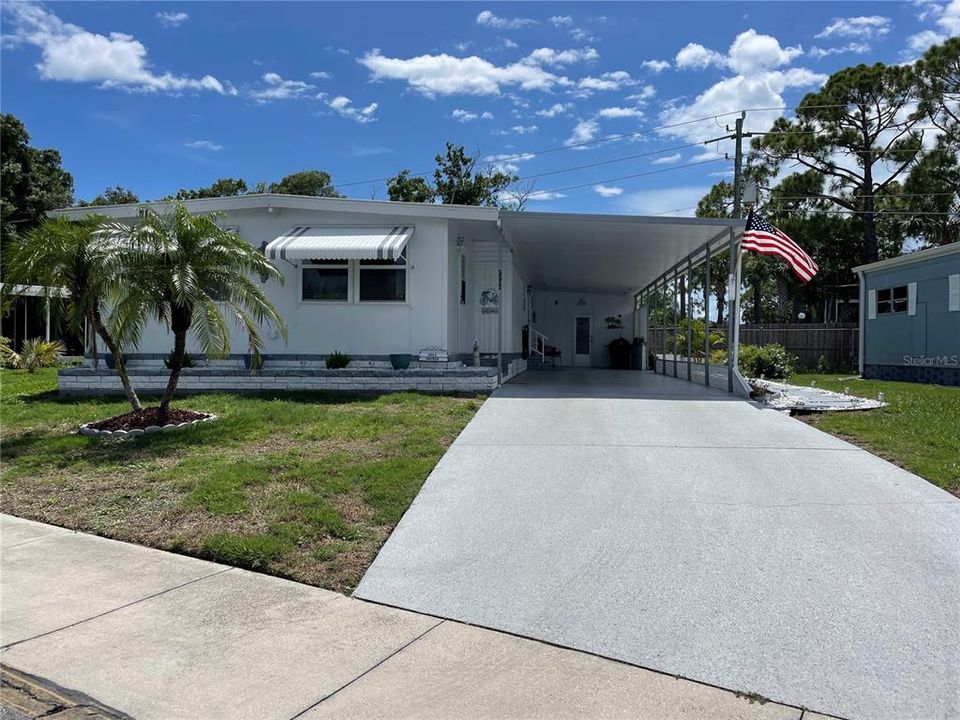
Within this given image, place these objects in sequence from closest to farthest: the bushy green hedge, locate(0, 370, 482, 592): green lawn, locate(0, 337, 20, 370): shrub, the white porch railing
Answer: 1. locate(0, 370, 482, 592): green lawn
2. the bushy green hedge
3. locate(0, 337, 20, 370): shrub
4. the white porch railing

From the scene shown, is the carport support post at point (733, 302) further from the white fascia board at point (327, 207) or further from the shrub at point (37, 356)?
the shrub at point (37, 356)

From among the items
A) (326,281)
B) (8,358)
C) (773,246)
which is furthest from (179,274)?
(8,358)

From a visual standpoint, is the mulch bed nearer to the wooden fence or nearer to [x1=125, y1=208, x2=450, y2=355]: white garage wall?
[x1=125, y1=208, x2=450, y2=355]: white garage wall

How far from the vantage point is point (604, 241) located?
13.7m

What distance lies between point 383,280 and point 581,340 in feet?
41.9

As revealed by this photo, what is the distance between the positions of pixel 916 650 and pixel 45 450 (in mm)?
8542

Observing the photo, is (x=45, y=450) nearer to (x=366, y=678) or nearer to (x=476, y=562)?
(x=476, y=562)

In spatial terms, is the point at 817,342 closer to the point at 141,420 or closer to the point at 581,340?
the point at 581,340

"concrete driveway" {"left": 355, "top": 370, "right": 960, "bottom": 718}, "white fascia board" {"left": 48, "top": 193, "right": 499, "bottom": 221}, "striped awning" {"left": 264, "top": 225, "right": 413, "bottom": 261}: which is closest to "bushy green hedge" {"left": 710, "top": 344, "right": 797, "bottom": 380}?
"white fascia board" {"left": 48, "top": 193, "right": 499, "bottom": 221}

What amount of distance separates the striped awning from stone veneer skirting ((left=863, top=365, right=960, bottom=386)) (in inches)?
527

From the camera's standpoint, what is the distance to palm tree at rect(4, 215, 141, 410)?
27.4 ft

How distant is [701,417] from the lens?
9.76 metres

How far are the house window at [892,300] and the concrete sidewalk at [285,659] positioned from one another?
19.0 meters

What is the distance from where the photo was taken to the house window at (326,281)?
43.6ft
